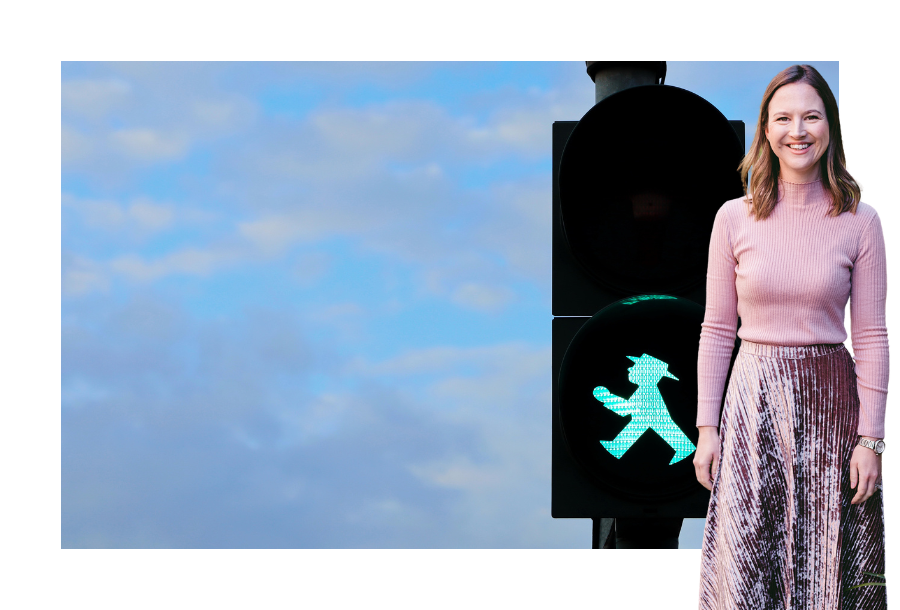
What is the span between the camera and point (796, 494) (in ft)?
11.4

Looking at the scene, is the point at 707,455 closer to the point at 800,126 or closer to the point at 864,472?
the point at 864,472

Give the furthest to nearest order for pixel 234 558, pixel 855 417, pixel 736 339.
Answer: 1. pixel 234 558
2. pixel 736 339
3. pixel 855 417

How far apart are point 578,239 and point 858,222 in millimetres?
818

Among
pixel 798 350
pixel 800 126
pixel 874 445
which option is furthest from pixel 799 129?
pixel 874 445

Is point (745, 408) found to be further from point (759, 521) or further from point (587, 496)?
point (587, 496)

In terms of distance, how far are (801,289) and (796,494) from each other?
0.57 m

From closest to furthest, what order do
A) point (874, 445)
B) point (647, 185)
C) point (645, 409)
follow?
point (874, 445) → point (645, 409) → point (647, 185)

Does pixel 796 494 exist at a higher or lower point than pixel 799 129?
lower

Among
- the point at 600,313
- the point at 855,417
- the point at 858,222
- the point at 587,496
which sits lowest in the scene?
the point at 587,496

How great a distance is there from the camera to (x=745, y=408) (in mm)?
3520

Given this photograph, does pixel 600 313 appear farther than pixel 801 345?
Yes

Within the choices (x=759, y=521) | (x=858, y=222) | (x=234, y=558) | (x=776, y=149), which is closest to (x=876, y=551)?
(x=759, y=521)

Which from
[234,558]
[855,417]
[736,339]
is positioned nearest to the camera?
[855,417]

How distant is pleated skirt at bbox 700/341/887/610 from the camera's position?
3.45 meters
